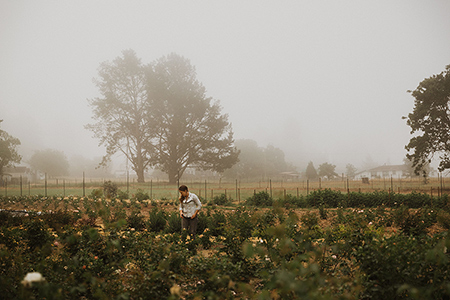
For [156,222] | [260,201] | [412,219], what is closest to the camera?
[412,219]

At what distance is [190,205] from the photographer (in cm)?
621

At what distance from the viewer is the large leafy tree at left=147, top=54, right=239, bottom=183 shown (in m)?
31.1

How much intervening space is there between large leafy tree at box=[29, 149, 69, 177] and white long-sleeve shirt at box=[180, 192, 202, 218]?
66823 millimetres

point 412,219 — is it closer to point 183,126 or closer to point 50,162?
point 183,126

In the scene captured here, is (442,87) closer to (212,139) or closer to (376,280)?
(212,139)

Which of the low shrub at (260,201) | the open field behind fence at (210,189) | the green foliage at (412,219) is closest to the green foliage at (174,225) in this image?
the green foliage at (412,219)

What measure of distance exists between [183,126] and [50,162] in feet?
155

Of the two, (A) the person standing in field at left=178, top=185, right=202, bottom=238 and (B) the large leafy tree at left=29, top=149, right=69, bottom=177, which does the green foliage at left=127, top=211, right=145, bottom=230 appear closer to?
(A) the person standing in field at left=178, top=185, right=202, bottom=238

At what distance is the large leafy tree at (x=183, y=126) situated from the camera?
3114 centimetres

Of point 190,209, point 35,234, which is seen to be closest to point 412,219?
point 190,209

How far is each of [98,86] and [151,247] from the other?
3251cm

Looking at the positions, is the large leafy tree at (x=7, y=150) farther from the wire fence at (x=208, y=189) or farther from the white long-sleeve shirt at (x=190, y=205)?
the white long-sleeve shirt at (x=190, y=205)

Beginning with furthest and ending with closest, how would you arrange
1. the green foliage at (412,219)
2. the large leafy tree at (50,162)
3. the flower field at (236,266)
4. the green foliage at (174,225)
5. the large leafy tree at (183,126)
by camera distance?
1. the large leafy tree at (50,162)
2. the large leafy tree at (183,126)
3. the green foliage at (174,225)
4. the green foliage at (412,219)
5. the flower field at (236,266)

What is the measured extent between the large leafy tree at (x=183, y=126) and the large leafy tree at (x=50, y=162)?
143 feet
